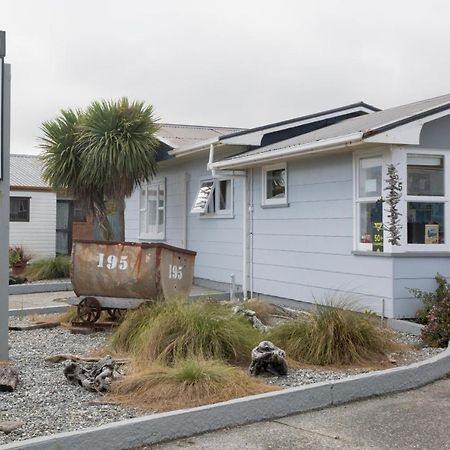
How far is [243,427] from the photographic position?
211 inches

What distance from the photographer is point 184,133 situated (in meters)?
17.7

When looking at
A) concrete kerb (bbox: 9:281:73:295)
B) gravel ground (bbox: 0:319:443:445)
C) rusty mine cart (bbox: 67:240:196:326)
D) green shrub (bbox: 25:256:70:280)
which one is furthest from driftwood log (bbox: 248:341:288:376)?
green shrub (bbox: 25:256:70:280)

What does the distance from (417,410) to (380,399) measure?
456 mm

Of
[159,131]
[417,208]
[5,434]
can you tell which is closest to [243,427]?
[5,434]

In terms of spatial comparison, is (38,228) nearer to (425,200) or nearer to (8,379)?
(425,200)

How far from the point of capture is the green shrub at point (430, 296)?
8.99 meters

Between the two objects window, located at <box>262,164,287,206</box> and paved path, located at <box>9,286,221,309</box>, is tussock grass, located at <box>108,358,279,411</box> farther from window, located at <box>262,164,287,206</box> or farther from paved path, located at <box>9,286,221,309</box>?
paved path, located at <box>9,286,221,309</box>

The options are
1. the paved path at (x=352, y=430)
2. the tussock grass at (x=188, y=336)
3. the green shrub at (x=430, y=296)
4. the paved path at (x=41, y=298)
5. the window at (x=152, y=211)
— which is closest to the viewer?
the paved path at (x=352, y=430)

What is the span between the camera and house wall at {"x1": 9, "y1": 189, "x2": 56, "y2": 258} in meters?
25.1

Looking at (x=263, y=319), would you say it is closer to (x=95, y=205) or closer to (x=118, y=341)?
(x=118, y=341)

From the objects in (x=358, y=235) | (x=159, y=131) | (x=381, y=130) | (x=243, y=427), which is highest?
(x=159, y=131)

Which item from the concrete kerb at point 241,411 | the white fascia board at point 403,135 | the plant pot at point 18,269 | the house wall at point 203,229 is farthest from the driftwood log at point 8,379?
the plant pot at point 18,269

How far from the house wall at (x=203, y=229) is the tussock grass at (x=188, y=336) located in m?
5.87

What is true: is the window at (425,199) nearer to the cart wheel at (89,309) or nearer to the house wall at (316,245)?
the house wall at (316,245)
